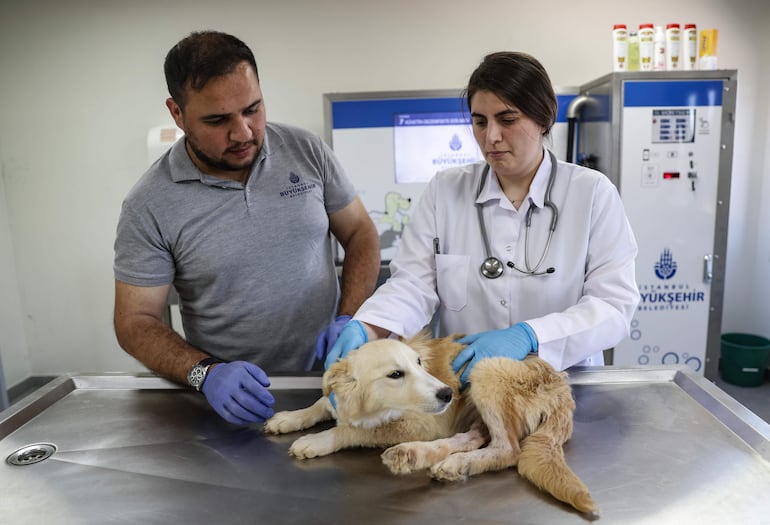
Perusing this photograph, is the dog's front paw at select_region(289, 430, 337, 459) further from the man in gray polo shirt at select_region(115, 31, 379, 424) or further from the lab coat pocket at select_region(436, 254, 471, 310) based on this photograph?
the lab coat pocket at select_region(436, 254, 471, 310)

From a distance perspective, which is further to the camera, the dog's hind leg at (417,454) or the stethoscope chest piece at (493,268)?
the stethoscope chest piece at (493,268)

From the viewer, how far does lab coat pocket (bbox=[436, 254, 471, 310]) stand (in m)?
1.73

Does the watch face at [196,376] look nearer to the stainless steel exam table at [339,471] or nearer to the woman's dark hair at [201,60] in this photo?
the stainless steel exam table at [339,471]

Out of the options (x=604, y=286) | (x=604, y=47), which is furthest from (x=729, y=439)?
(x=604, y=47)

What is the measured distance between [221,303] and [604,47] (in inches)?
142

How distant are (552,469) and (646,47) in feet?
11.2

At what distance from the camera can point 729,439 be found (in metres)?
1.26

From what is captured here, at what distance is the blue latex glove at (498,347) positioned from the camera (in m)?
1.38

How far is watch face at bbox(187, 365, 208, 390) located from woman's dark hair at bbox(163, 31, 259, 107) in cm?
83

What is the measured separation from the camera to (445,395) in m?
1.23

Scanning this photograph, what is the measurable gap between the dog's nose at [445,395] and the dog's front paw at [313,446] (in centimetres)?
27

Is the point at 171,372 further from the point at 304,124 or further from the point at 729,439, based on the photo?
the point at 304,124

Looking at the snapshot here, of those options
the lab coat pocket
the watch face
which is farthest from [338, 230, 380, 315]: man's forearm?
the watch face

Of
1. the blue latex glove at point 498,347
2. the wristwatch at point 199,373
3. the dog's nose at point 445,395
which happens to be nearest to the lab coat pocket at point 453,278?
the blue latex glove at point 498,347
